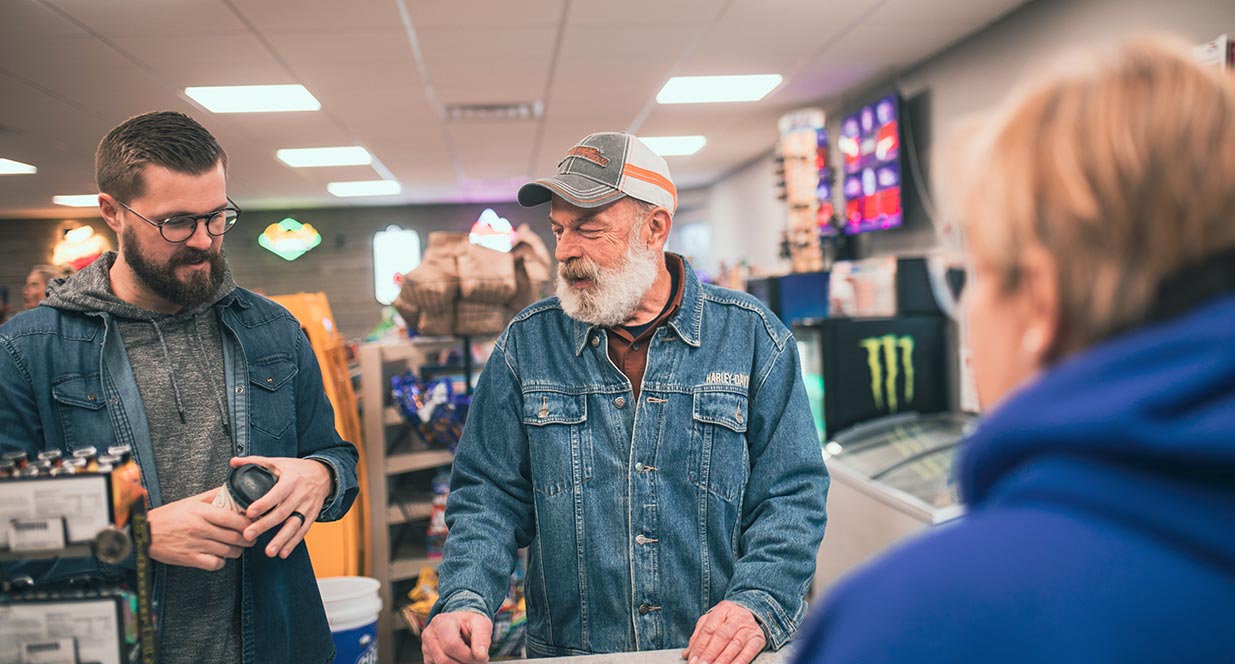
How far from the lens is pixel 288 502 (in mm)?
1470

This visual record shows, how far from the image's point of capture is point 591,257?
180 centimetres

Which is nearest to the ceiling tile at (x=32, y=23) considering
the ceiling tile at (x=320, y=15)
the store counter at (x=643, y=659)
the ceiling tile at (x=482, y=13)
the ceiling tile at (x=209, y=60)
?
the ceiling tile at (x=209, y=60)

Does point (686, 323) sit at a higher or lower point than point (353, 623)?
higher

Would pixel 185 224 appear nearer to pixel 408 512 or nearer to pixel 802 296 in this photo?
pixel 408 512

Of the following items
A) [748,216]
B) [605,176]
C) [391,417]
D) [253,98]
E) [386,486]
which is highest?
[253,98]

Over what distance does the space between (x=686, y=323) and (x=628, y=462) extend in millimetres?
322

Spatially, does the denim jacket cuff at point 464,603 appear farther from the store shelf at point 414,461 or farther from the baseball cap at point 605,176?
the store shelf at point 414,461

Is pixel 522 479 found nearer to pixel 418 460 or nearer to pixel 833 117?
pixel 418 460

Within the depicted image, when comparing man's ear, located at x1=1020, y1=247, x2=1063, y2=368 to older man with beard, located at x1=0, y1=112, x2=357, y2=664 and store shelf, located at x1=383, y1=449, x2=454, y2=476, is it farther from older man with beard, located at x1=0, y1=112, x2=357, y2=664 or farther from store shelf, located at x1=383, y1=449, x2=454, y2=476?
store shelf, located at x1=383, y1=449, x2=454, y2=476

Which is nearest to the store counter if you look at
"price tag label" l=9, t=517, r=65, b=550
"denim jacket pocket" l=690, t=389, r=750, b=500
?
"denim jacket pocket" l=690, t=389, r=750, b=500

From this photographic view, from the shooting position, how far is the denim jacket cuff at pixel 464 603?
4.76ft

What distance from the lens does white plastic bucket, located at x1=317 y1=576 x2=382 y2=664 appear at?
9.28 ft

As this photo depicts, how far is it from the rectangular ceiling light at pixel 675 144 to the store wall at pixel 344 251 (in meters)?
4.73

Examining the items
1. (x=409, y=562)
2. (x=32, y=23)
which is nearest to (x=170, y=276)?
(x=409, y=562)
